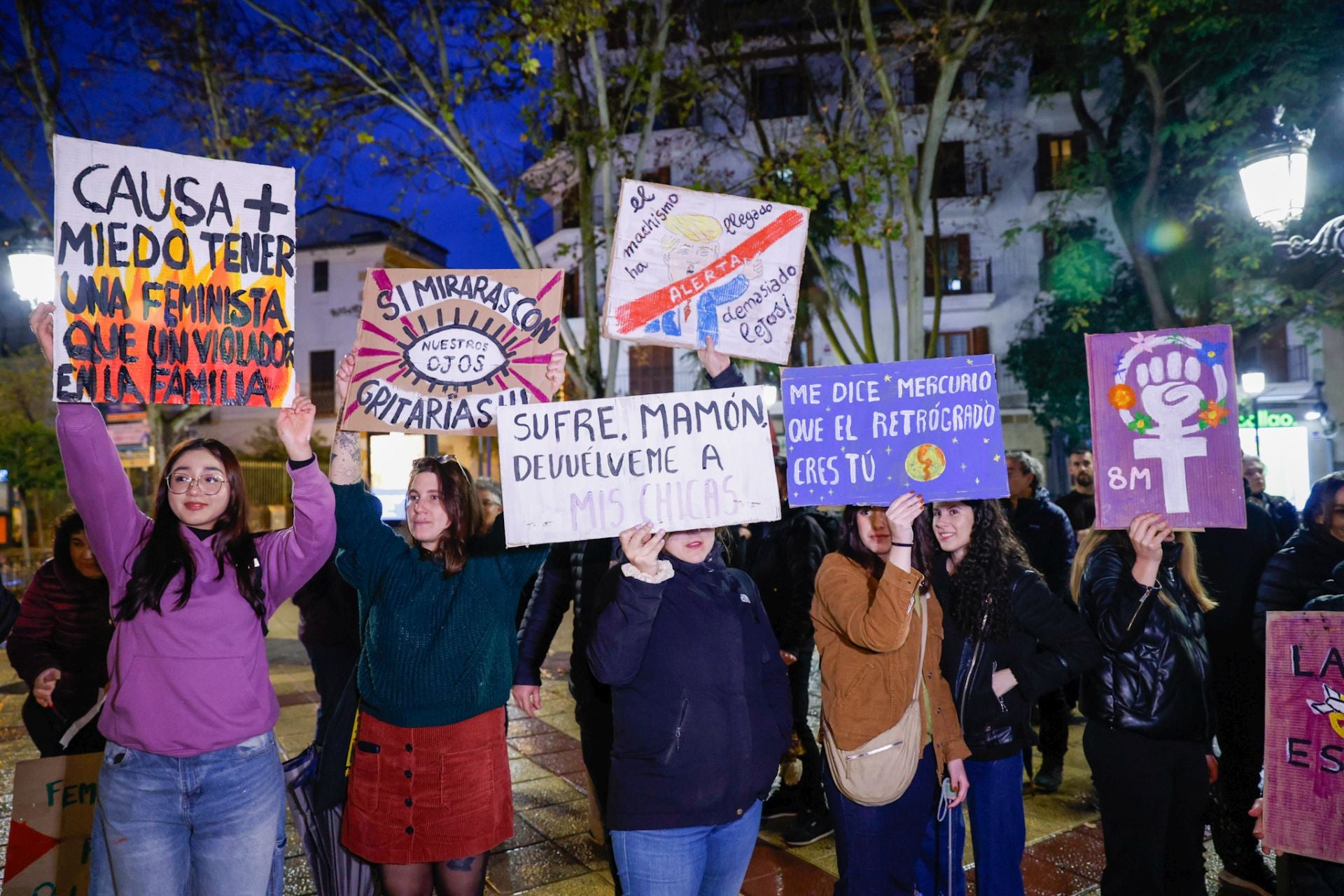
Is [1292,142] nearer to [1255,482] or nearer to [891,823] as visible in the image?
[1255,482]

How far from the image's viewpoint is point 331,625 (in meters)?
4.40

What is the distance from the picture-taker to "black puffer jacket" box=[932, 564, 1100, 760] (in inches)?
128

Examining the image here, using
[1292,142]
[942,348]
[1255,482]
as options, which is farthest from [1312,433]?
[1292,142]

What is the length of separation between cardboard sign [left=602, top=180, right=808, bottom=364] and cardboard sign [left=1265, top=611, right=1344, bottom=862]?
2.18 m

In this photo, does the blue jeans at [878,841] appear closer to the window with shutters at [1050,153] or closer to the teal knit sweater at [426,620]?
the teal knit sweater at [426,620]

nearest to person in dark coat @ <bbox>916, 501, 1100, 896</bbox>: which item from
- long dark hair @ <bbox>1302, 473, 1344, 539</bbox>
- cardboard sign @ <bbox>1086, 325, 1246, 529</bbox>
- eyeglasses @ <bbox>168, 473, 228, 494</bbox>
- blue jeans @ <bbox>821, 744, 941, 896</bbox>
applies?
blue jeans @ <bbox>821, 744, 941, 896</bbox>

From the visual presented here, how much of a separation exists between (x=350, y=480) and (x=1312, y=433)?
28965mm

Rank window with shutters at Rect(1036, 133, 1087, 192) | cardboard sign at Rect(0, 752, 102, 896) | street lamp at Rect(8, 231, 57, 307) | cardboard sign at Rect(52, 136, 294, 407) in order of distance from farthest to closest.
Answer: window with shutters at Rect(1036, 133, 1087, 192) < street lamp at Rect(8, 231, 57, 307) < cardboard sign at Rect(0, 752, 102, 896) < cardboard sign at Rect(52, 136, 294, 407)

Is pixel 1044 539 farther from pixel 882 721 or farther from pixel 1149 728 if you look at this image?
pixel 882 721

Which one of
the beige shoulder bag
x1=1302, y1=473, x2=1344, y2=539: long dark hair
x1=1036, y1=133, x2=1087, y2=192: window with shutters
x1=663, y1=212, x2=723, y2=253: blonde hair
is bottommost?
the beige shoulder bag

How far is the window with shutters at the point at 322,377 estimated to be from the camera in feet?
109

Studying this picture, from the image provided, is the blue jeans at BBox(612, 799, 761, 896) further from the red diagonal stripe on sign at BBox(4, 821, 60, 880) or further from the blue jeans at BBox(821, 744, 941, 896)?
the red diagonal stripe on sign at BBox(4, 821, 60, 880)

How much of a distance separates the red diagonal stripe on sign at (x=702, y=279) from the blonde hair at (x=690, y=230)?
0.11 m

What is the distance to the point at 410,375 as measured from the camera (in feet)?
11.3
